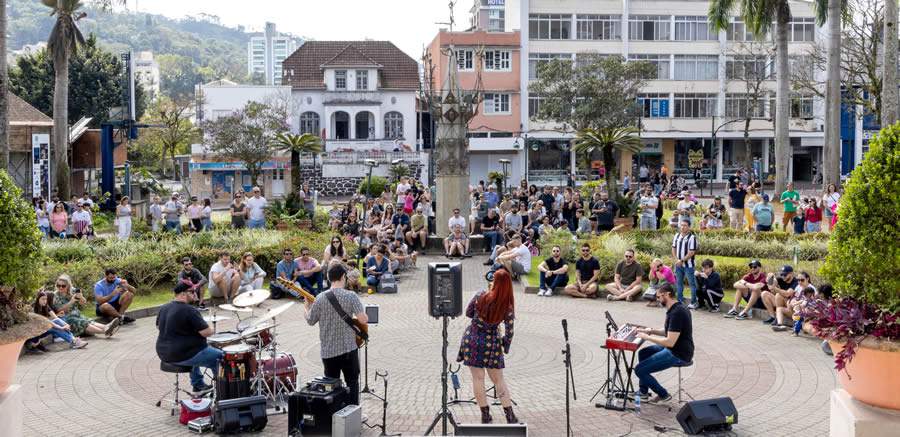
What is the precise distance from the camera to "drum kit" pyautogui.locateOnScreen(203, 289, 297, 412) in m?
10.7

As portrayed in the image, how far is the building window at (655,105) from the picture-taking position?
203ft

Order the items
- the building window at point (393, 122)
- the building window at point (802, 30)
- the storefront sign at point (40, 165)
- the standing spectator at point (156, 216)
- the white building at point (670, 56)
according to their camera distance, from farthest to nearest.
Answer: the building window at point (393, 122) → the building window at point (802, 30) → the white building at point (670, 56) → the storefront sign at point (40, 165) → the standing spectator at point (156, 216)

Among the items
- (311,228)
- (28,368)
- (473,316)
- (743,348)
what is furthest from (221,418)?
(311,228)

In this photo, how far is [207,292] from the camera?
1941cm

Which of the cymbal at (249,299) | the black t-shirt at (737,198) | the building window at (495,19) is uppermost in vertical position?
the building window at (495,19)

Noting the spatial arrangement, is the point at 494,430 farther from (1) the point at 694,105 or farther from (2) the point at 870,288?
(1) the point at 694,105

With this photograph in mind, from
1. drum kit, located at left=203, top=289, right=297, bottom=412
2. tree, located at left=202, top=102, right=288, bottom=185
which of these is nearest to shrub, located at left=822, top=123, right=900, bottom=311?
drum kit, located at left=203, top=289, right=297, bottom=412

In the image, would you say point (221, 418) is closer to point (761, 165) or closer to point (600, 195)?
point (600, 195)

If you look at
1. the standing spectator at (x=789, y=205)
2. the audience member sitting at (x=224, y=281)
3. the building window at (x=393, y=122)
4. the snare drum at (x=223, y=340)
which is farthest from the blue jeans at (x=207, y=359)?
the building window at (x=393, y=122)

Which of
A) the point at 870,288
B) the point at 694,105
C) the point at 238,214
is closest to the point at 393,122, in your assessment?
the point at 694,105

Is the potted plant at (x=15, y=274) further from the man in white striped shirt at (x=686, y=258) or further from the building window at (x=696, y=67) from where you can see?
the building window at (x=696, y=67)

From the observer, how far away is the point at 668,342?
35.8ft

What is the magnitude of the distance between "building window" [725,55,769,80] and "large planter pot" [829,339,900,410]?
55899 millimetres

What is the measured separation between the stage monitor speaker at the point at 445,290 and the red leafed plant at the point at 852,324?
3.99m
